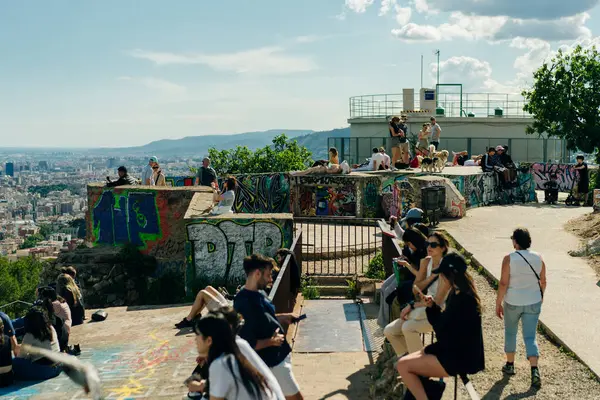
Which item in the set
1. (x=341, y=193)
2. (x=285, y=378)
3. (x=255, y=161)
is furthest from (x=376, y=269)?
(x=255, y=161)

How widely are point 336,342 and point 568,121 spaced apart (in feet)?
76.2

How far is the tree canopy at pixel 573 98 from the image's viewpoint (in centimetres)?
2970

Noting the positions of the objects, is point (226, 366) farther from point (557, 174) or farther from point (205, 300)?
point (557, 174)

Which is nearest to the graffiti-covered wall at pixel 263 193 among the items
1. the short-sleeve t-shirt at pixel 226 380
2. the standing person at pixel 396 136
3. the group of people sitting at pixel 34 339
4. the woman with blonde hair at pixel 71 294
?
the standing person at pixel 396 136

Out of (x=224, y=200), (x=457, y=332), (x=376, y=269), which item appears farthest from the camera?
(x=224, y=200)

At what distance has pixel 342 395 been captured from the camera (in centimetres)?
821

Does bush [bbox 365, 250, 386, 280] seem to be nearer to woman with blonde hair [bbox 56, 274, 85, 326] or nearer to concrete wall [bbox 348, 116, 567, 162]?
woman with blonde hair [bbox 56, 274, 85, 326]

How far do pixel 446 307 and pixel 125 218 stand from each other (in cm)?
1456

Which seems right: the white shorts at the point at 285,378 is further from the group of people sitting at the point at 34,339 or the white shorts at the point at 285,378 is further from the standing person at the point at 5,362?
the standing person at the point at 5,362

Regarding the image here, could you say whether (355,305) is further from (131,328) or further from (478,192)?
(478,192)

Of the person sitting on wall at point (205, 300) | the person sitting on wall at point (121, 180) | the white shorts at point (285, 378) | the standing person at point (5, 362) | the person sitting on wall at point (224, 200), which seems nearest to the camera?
the white shorts at point (285, 378)

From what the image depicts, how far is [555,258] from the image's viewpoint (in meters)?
14.8

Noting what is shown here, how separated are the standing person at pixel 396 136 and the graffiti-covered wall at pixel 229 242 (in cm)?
872

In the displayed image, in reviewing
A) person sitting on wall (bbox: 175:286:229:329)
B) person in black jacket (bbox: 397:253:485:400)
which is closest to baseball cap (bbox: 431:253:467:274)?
person in black jacket (bbox: 397:253:485:400)
